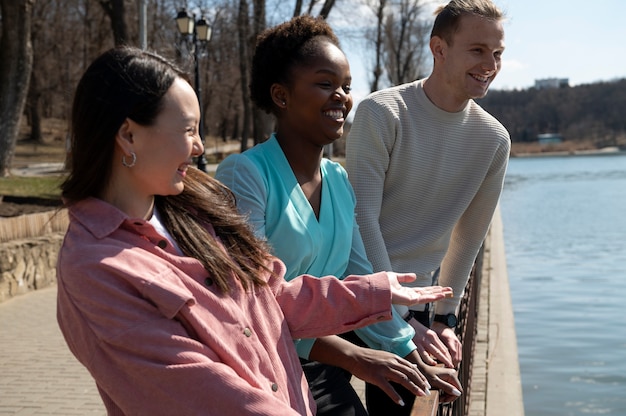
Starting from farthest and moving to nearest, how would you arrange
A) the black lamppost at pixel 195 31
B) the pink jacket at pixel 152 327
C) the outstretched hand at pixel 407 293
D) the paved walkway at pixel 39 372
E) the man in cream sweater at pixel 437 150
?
the black lamppost at pixel 195 31 < the paved walkway at pixel 39 372 < the man in cream sweater at pixel 437 150 < the outstretched hand at pixel 407 293 < the pink jacket at pixel 152 327

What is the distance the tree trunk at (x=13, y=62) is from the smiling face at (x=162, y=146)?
17.8 metres

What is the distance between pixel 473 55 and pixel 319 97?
0.95 metres

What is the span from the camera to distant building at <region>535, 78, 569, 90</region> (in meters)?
157

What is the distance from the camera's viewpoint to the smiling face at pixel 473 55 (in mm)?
3588

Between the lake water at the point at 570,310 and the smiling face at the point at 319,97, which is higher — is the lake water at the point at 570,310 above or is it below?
below

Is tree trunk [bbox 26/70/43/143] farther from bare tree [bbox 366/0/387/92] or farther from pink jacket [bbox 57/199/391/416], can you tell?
pink jacket [bbox 57/199/391/416]

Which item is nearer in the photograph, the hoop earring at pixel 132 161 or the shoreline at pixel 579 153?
the hoop earring at pixel 132 161

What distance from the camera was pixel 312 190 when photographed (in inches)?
117

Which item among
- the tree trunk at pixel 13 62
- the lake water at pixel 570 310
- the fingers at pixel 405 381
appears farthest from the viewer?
the tree trunk at pixel 13 62

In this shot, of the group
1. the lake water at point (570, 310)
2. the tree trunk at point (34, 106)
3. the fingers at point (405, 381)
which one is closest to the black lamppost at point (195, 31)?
the lake water at point (570, 310)

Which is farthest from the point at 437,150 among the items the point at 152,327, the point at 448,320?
the point at 152,327

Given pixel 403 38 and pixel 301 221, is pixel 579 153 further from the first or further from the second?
pixel 301 221

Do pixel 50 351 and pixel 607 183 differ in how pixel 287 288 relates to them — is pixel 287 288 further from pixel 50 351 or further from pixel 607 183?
pixel 607 183

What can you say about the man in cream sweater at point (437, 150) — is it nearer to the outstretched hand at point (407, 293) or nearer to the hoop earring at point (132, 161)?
the outstretched hand at point (407, 293)
